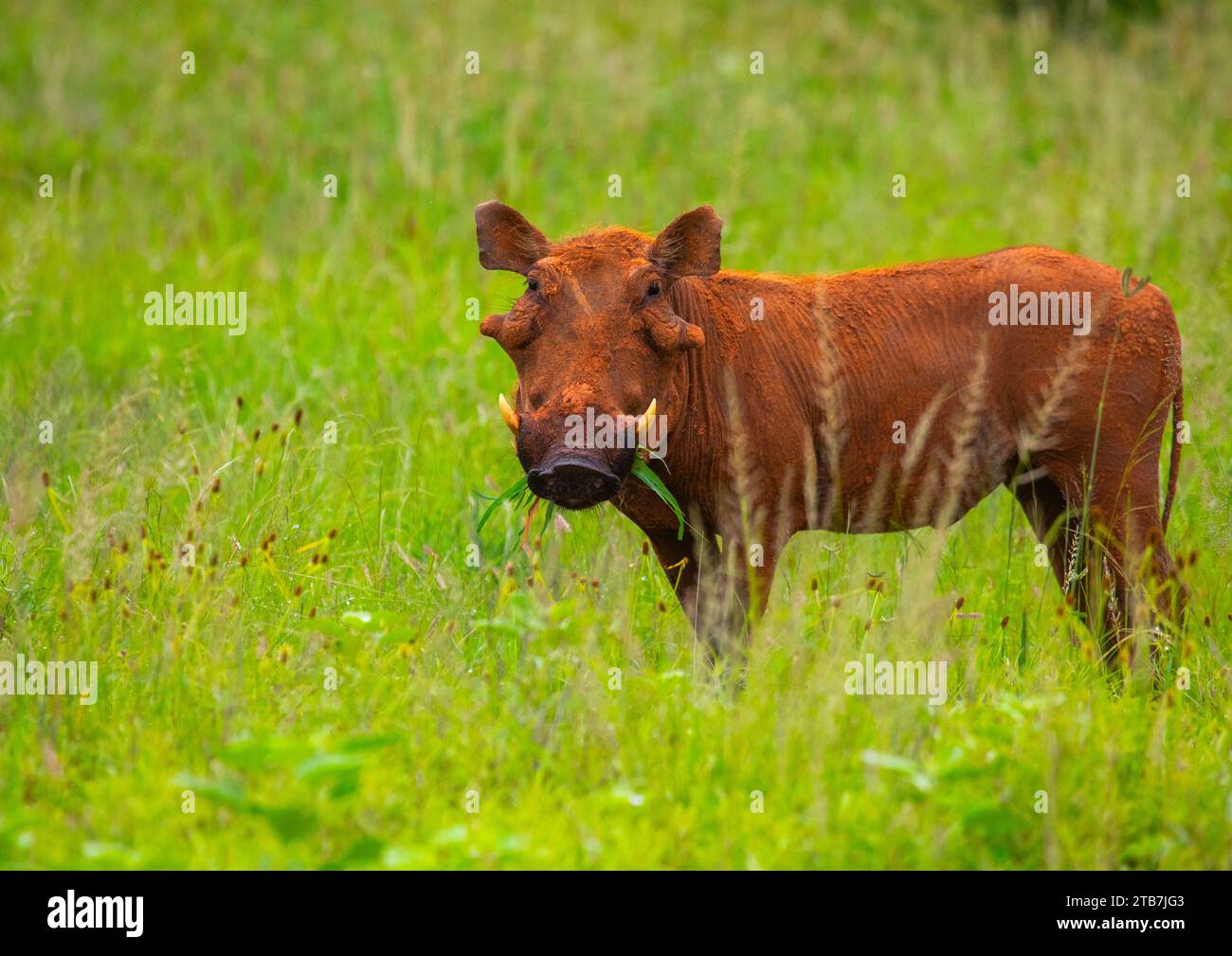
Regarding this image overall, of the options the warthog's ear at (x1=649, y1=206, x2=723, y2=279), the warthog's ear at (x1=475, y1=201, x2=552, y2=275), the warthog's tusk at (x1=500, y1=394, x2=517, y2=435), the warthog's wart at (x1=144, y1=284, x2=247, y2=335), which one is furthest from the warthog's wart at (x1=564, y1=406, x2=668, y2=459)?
the warthog's wart at (x1=144, y1=284, x2=247, y2=335)

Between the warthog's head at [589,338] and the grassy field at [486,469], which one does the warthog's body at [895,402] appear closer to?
the warthog's head at [589,338]

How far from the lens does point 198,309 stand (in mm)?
8734

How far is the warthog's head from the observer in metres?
4.58

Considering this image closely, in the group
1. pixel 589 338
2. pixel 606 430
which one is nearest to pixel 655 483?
pixel 606 430

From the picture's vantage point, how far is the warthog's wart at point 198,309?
8.52 metres

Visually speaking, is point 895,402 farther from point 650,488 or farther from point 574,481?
point 574,481

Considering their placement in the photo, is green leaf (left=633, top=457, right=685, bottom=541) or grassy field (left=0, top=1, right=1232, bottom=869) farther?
green leaf (left=633, top=457, right=685, bottom=541)

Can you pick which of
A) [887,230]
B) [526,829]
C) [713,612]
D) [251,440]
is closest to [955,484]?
[713,612]

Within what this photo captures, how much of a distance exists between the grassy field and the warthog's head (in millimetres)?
478

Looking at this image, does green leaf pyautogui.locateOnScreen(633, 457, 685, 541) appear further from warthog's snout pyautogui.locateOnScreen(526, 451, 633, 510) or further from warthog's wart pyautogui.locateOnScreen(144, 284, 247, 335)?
warthog's wart pyautogui.locateOnScreen(144, 284, 247, 335)

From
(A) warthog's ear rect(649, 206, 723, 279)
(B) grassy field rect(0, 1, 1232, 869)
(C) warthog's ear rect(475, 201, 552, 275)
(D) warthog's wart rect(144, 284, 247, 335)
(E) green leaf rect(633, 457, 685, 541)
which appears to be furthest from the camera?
(D) warthog's wart rect(144, 284, 247, 335)

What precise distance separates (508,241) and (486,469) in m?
2.05

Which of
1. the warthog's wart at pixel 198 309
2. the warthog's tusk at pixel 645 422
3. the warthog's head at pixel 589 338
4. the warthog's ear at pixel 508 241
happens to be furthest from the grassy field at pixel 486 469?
the warthog's ear at pixel 508 241
